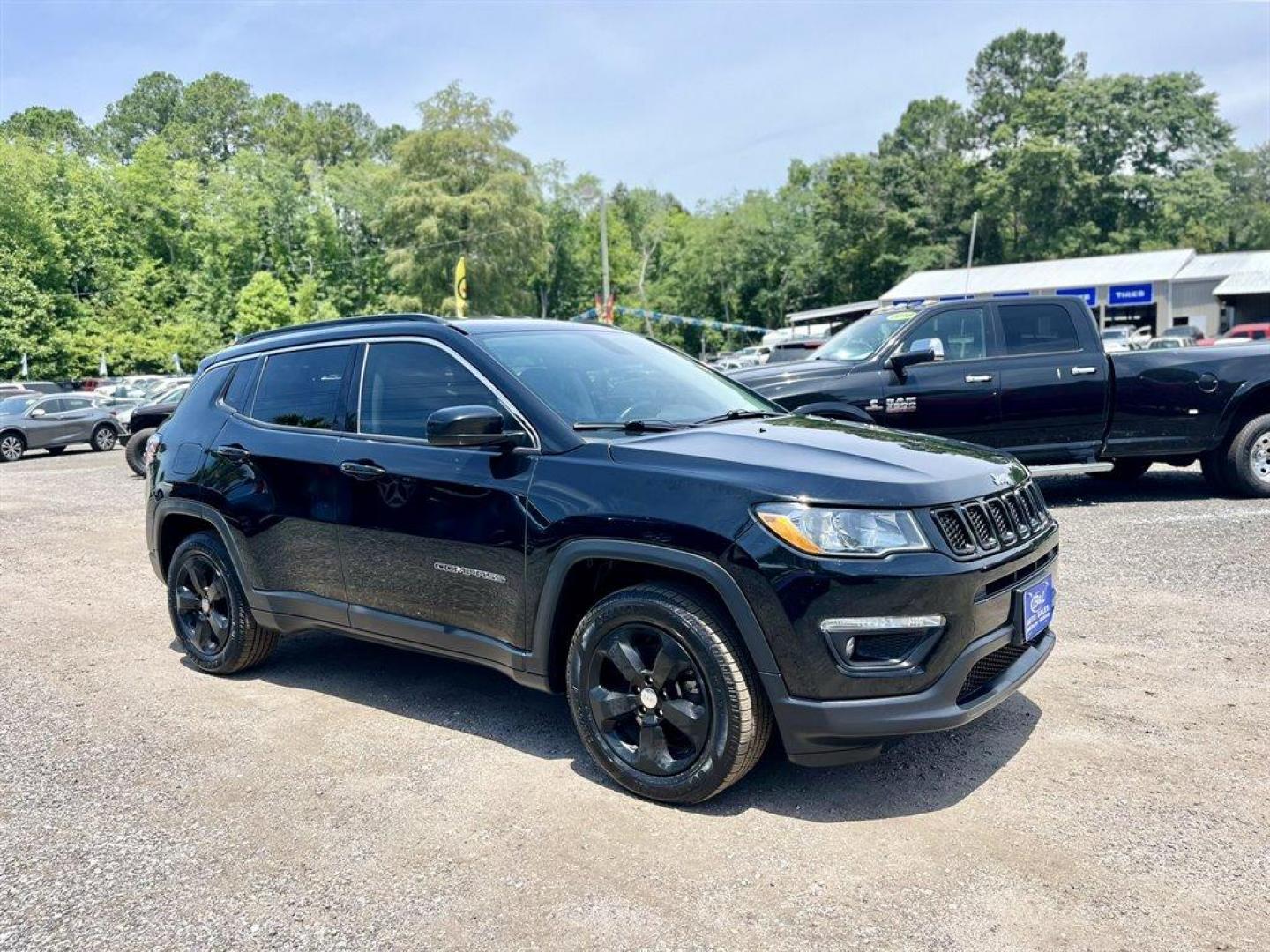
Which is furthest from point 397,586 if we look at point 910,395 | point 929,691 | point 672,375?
point 910,395

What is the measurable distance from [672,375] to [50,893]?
10.2ft

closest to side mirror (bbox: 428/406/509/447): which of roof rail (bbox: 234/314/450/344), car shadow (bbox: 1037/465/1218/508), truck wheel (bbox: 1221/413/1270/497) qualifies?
roof rail (bbox: 234/314/450/344)

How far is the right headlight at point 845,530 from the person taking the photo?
318cm

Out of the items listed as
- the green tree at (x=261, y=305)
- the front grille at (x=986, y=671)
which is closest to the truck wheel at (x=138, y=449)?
the front grille at (x=986, y=671)

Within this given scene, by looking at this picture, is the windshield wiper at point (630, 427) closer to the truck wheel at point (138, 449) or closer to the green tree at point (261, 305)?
the truck wheel at point (138, 449)

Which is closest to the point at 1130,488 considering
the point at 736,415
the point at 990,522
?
the point at 736,415

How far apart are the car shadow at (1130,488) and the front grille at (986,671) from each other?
244 inches

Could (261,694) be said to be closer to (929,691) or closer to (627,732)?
(627,732)

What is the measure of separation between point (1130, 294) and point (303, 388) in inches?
1894

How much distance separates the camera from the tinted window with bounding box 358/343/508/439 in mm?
4176

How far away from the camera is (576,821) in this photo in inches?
136

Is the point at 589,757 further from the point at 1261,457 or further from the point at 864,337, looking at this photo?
the point at 1261,457

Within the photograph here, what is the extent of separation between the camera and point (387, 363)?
4.49m

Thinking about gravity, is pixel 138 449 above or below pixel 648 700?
above
